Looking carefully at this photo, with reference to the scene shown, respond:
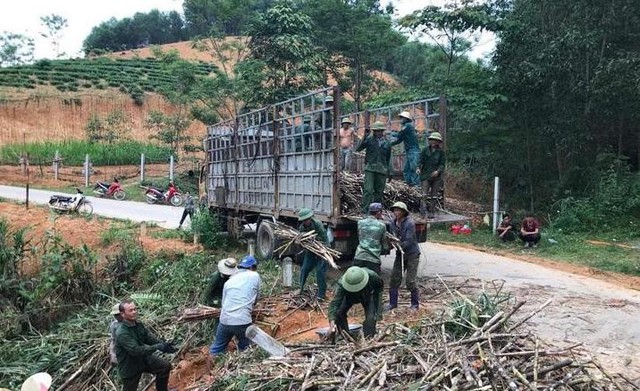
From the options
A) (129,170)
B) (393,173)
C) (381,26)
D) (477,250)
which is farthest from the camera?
(129,170)

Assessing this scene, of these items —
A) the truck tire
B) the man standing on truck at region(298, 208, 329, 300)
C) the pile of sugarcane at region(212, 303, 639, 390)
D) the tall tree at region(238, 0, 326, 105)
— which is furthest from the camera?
the tall tree at region(238, 0, 326, 105)

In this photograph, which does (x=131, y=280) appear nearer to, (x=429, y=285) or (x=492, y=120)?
(x=429, y=285)

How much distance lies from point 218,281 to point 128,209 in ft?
39.1

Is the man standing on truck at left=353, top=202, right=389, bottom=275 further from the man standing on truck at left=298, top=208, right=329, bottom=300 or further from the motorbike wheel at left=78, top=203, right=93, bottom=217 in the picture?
the motorbike wheel at left=78, top=203, right=93, bottom=217

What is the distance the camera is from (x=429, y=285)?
8.43 meters

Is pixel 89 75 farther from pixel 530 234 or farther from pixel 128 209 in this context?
pixel 530 234

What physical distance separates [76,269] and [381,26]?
52.6ft

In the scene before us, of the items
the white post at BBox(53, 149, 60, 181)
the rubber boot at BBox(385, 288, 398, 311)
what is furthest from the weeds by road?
the white post at BBox(53, 149, 60, 181)

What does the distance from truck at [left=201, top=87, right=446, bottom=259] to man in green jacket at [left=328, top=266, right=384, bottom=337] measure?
1.99 meters

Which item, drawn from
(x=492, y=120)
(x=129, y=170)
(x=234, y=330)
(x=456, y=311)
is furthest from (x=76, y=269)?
(x=129, y=170)

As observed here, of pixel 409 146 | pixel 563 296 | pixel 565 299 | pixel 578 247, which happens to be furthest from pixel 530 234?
pixel 409 146

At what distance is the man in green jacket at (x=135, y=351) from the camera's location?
5.58m

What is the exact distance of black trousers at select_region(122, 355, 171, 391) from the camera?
229 inches

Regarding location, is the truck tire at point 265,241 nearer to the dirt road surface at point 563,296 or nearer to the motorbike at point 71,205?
the dirt road surface at point 563,296
